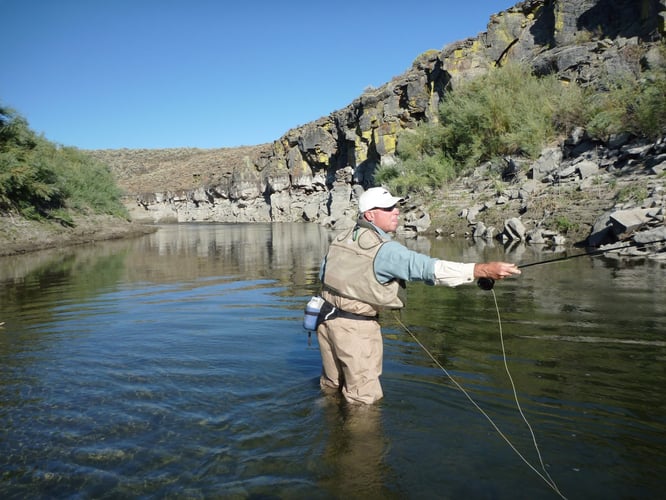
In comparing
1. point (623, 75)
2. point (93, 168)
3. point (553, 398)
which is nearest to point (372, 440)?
point (553, 398)

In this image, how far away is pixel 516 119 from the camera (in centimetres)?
2805

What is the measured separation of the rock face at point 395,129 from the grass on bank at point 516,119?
7.89ft

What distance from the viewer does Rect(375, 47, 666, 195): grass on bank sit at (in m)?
21.3

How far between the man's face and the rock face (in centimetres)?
1571

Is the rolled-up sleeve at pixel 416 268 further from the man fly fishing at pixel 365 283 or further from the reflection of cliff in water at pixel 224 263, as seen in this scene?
the reflection of cliff in water at pixel 224 263

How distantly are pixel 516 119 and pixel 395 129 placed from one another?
2261 cm

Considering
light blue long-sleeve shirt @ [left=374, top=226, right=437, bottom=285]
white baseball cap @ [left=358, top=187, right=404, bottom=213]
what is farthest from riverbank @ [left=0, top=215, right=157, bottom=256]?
light blue long-sleeve shirt @ [left=374, top=226, right=437, bottom=285]

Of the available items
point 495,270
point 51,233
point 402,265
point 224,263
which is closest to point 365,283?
point 402,265

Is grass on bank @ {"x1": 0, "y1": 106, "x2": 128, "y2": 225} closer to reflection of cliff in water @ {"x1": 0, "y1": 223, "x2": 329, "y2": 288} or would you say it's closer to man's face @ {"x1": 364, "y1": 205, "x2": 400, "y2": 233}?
reflection of cliff in water @ {"x1": 0, "y1": 223, "x2": 329, "y2": 288}

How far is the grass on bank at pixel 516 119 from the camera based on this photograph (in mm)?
21344

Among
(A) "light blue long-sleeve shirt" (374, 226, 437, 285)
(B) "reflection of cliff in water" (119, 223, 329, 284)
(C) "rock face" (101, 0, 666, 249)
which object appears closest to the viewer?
(A) "light blue long-sleeve shirt" (374, 226, 437, 285)

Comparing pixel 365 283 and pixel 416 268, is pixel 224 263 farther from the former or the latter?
pixel 416 268

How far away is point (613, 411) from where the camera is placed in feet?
13.6

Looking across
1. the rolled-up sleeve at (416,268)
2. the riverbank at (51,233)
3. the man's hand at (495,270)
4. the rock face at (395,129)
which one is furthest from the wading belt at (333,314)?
the riverbank at (51,233)
